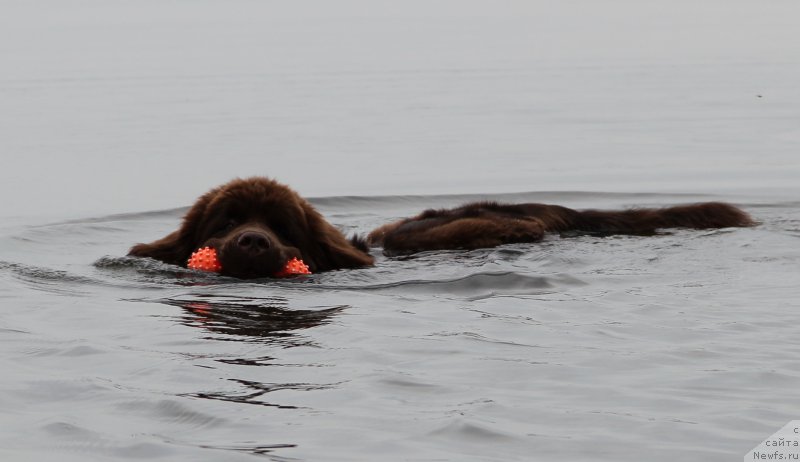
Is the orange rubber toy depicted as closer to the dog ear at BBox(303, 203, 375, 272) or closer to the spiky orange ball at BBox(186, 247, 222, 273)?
the spiky orange ball at BBox(186, 247, 222, 273)

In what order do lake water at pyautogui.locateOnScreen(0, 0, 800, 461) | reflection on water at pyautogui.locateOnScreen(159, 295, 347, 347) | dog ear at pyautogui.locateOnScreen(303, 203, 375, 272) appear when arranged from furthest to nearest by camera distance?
dog ear at pyautogui.locateOnScreen(303, 203, 375, 272) < reflection on water at pyautogui.locateOnScreen(159, 295, 347, 347) < lake water at pyautogui.locateOnScreen(0, 0, 800, 461)

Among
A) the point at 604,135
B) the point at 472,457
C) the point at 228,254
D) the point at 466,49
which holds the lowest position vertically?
the point at 472,457

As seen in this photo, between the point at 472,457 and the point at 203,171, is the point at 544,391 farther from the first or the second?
the point at 203,171

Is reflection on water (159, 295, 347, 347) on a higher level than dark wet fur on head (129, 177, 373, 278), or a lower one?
lower

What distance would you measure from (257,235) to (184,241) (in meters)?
0.93

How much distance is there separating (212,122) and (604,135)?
553 cm

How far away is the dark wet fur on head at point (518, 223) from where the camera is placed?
9291 mm

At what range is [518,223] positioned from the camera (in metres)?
9.47

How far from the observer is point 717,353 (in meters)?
6.31

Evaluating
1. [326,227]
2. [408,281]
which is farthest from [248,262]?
[408,281]

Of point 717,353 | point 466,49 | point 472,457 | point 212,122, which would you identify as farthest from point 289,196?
point 466,49

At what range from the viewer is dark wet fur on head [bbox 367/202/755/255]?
30.5 feet

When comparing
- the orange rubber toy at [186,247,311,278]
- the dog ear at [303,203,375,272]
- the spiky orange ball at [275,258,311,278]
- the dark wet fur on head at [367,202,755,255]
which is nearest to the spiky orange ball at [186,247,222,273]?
the orange rubber toy at [186,247,311,278]

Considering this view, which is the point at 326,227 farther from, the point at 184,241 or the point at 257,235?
the point at 184,241
